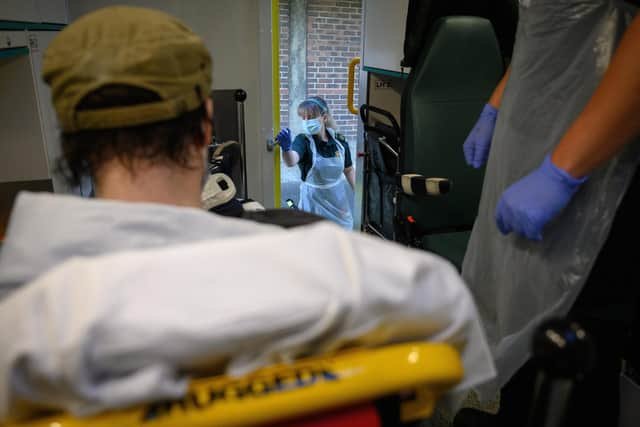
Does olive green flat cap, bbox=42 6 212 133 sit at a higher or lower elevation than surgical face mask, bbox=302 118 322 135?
higher

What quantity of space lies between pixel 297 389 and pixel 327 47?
224 inches

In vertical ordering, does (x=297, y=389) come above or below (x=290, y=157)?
above

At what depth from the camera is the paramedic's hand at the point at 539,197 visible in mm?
878

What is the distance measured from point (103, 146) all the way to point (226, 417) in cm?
38

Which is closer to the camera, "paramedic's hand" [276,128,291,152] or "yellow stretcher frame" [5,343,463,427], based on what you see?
"yellow stretcher frame" [5,343,463,427]

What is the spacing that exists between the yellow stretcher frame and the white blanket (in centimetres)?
1

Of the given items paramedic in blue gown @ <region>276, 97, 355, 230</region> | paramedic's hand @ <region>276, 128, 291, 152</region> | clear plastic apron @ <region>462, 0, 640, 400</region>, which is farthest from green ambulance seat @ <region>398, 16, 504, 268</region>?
paramedic in blue gown @ <region>276, 97, 355, 230</region>

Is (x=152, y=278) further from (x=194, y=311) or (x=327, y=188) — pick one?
(x=327, y=188)

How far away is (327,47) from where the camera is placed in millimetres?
5672

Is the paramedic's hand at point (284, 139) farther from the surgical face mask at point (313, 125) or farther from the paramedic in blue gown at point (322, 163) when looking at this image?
the surgical face mask at point (313, 125)

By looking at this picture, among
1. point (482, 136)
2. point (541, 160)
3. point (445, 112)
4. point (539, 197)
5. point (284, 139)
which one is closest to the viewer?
point (539, 197)

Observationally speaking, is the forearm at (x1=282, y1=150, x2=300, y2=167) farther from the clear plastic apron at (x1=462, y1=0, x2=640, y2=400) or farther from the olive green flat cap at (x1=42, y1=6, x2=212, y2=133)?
the olive green flat cap at (x1=42, y1=6, x2=212, y2=133)

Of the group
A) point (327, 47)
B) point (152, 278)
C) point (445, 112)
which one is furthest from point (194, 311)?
point (327, 47)

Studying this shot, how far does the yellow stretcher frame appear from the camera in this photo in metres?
0.40
